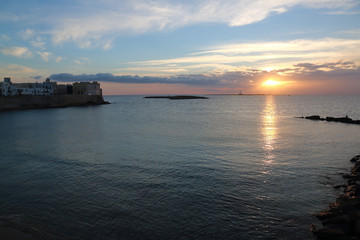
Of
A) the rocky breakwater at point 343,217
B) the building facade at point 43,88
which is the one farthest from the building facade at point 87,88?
the rocky breakwater at point 343,217

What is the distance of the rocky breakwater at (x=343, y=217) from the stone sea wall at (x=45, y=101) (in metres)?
99.5

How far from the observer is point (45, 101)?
104062 mm

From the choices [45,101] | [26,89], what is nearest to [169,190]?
[45,101]

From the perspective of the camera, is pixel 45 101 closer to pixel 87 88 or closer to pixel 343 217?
pixel 87 88

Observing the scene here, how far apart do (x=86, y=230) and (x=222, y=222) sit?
565 cm

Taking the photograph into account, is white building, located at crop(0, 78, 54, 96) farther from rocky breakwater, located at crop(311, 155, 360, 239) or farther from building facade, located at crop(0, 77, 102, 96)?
rocky breakwater, located at crop(311, 155, 360, 239)

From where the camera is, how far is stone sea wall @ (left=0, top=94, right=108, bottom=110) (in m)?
87.2

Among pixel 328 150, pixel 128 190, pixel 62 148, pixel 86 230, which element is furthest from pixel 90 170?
pixel 328 150

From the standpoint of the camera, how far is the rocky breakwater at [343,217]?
912 centimetres

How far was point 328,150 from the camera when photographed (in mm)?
24531

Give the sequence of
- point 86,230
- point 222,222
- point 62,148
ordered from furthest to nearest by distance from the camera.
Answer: point 62,148 → point 222,222 → point 86,230

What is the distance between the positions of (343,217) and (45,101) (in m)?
114

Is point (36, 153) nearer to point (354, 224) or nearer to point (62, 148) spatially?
point (62, 148)

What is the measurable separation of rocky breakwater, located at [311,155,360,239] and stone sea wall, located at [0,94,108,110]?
326 ft
